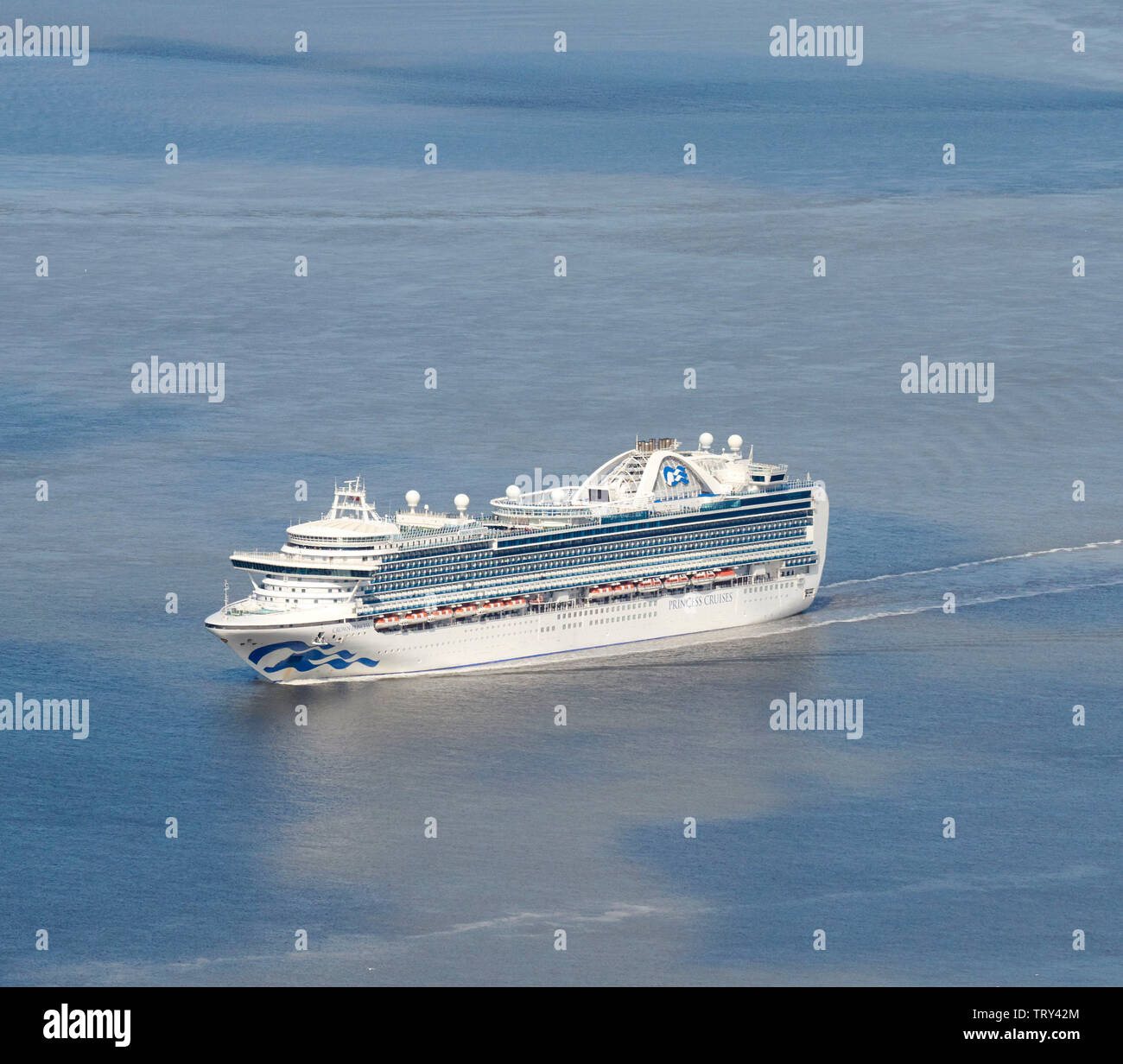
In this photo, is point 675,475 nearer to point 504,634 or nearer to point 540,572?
point 540,572

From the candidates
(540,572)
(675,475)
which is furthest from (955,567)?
(540,572)

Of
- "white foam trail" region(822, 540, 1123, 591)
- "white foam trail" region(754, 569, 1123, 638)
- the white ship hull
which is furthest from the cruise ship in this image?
"white foam trail" region(822, 540, 1123, 591)

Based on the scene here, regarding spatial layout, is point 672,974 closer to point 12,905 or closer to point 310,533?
point 12,905

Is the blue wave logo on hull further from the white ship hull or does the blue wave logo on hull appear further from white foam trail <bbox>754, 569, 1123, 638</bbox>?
white foam trail <bbox>754, 569, 1123, 638</bbox>

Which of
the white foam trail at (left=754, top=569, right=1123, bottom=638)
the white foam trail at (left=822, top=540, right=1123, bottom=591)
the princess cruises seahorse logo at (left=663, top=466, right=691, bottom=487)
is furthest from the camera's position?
the white foam trail at (left=822, top=540, right=1123, bottom=591)

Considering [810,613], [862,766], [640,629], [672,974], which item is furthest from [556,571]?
[672,974]

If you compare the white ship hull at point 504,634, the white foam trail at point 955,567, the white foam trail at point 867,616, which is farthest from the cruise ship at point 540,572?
the white foam trail at point 955,567

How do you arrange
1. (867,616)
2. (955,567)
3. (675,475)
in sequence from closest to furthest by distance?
(867,616), (675,475), (955,567)
